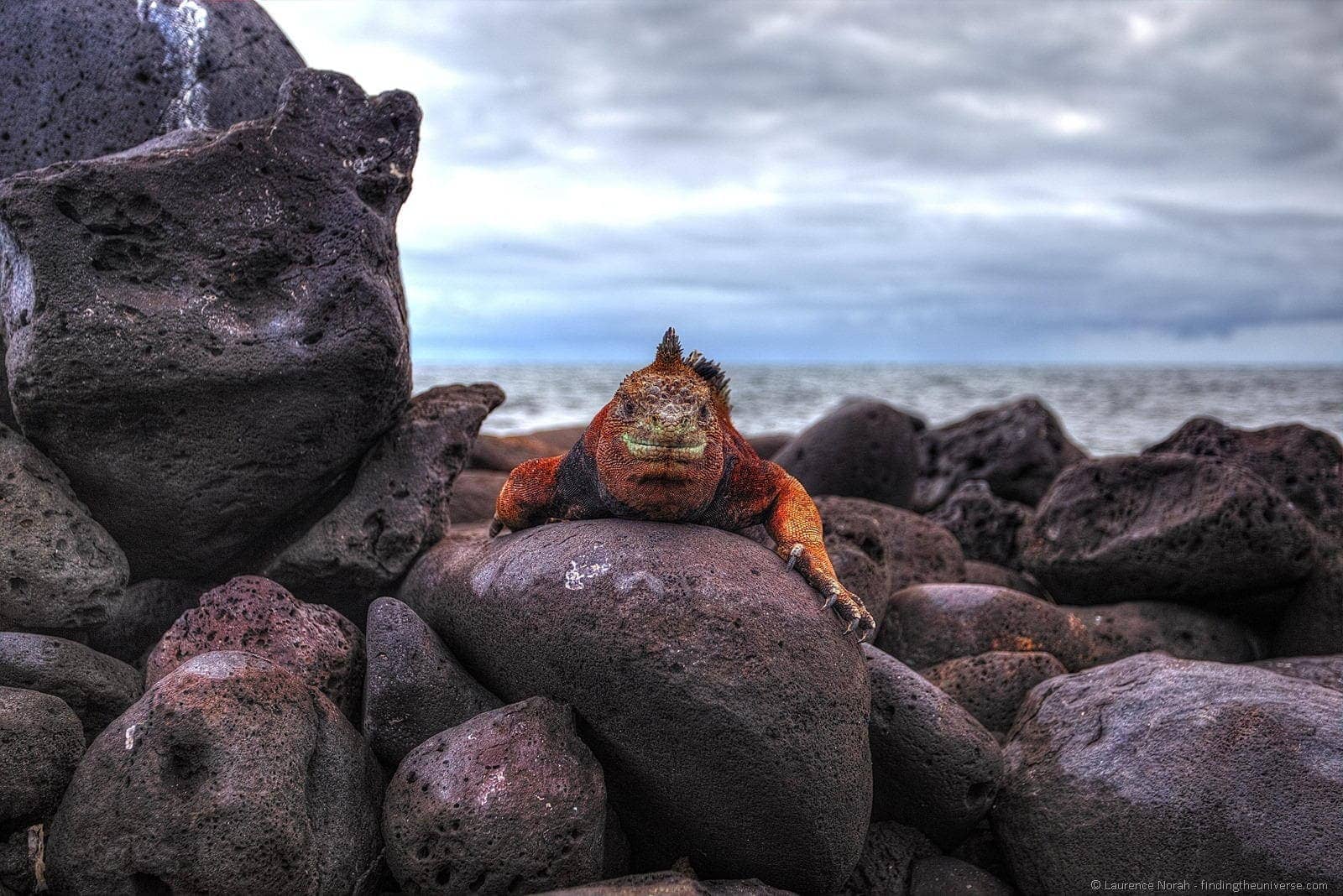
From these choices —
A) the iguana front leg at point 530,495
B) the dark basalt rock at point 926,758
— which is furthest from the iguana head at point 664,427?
the dark basalt rock at point 926,758

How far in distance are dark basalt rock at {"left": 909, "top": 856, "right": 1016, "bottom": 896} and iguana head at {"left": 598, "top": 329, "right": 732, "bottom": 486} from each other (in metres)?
2.12

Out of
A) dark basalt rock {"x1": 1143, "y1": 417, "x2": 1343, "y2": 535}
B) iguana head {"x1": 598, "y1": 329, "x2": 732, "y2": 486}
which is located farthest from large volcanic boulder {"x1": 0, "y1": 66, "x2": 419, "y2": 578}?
dark basalt rock {"x1": 1143, "y1": 417, "x2": 1343, "y2": 535}

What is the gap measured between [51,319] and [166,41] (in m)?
2.33

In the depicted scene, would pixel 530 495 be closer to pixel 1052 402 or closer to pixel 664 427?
pixel 664 427

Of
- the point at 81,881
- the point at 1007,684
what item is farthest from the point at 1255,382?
the point at 81,881

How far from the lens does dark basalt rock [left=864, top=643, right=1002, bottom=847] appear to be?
4785mm

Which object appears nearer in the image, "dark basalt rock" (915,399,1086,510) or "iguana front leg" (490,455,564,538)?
"iguana front leg" (490,455,564,538)

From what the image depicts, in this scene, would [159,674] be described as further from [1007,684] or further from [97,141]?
[1007,684]

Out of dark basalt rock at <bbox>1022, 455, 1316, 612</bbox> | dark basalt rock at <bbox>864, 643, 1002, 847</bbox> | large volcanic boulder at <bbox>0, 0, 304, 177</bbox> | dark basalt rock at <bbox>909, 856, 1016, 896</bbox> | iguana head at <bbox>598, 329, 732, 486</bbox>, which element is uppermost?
large volcanic boulder at <bbox>0, 0, 304, 177</bbox>

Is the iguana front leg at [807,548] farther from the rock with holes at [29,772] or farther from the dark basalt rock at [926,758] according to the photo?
the rock with holes at [29,772]

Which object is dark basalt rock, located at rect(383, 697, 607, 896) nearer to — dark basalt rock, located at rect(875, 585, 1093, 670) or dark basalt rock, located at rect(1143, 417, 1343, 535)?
dark basalt rock, located at rect(875, 585, 1093, 670)

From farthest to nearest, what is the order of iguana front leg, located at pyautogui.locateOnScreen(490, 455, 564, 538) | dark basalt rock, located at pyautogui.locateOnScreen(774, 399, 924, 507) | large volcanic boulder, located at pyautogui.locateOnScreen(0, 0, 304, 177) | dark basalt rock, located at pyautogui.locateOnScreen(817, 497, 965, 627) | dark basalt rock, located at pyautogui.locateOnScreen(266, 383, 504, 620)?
dark basalt rock, located at pyautogui.locateOnScreen(774, 399, 924, 507) → dark basalt rock, located at pyautogui.locateOnScreen(817, 497, 965, 627) → large volcanic boulder, located at pyautogui.locateOnScreen(0, 0, 304, 177) → dark basalt rock, located at pyautogui.locateOnScreen(266, 383, 504, 620) → iguana front leg, located at pyautogui.locateOnScreen(490, 455, 564, 538)

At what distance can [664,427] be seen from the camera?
4.07 meters

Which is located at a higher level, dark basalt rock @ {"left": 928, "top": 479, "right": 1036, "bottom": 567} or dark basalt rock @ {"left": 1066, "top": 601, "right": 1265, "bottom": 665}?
dark basalt rock @ {"left": 928, "top": 479, "right": 1036, "bottom": 567}
